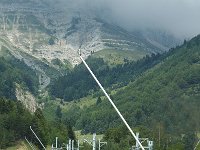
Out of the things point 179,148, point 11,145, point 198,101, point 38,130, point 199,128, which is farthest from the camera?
point 38,130

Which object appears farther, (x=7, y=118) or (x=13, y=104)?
(x=13, y=104)

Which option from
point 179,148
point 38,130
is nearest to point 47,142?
point 38,130

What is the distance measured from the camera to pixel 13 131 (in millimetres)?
151750

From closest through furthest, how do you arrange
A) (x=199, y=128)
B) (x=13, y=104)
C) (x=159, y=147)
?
(x=199, y=128)
(x=159, y=147)
(x=13, y=104)

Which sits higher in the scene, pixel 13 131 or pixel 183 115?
pixel 183 115

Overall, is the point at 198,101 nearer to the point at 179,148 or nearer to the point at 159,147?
the point at 179,148

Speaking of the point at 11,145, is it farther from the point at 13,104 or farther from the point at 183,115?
the point at 183,115

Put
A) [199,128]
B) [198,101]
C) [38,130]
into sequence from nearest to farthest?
[199,128] < [198,101] < [38,130]

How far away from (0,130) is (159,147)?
4353 cm

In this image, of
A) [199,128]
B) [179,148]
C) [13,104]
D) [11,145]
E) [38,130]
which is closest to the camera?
[199,128]

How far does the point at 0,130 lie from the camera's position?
149500mm

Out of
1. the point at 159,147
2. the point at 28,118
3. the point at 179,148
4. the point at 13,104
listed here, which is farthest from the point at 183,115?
the point at 13,104

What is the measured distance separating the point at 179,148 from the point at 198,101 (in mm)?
46674

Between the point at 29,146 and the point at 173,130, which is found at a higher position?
the point at 173,130
